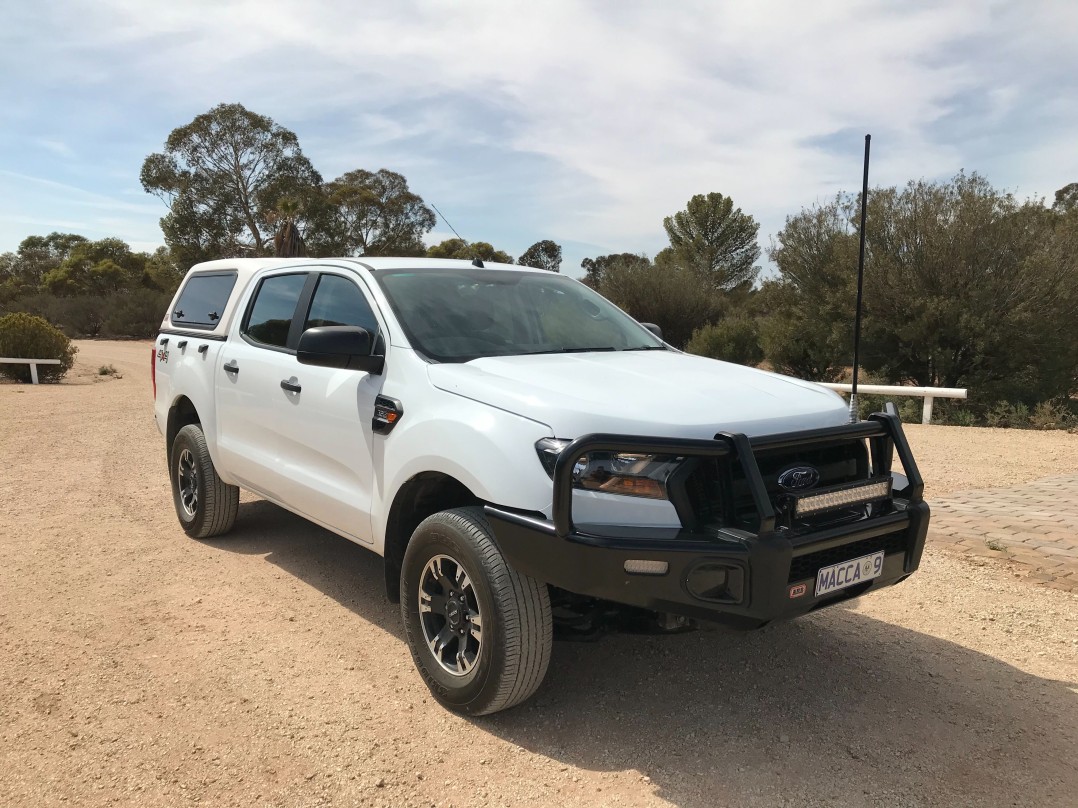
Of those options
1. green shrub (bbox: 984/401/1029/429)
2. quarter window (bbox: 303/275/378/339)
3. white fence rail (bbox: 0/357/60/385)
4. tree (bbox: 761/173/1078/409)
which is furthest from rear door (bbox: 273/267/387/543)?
white fence rail (bbox: 0/357/60/385)

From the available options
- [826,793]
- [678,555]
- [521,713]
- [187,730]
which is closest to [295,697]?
[187,730]

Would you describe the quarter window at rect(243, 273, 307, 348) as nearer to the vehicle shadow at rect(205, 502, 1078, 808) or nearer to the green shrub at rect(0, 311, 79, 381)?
the vehicle shadow at rect(205, 502, 1078, 808)

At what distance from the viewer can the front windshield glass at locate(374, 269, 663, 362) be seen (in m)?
3.74

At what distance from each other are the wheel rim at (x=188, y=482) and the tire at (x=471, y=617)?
2810 millimetres

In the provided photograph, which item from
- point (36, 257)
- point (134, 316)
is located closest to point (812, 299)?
point (134, 316)

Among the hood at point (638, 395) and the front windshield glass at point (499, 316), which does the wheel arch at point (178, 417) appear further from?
the hood at point (638, 395)

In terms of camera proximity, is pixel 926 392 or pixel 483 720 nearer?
pixel 483 720

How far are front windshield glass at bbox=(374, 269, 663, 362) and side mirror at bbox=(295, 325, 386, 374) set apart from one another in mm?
207

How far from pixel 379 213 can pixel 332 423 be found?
5163cm

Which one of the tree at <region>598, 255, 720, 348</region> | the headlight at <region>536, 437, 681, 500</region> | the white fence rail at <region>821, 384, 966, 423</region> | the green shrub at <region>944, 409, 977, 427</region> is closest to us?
the headlight at <region>536, 437, 681, 500</region>

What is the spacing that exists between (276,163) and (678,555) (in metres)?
48.2

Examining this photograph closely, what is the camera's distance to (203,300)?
570cm

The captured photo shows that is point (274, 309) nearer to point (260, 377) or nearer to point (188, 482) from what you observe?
point (260, 377)

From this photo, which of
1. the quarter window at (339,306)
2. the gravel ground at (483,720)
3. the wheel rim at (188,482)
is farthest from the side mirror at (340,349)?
the wheel rim at (188,482)
